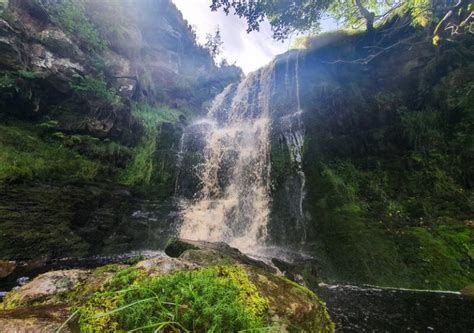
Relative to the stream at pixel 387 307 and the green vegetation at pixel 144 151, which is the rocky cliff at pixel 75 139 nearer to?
the green vegetation at pixel 144 151

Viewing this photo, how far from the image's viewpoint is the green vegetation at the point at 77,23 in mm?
15406

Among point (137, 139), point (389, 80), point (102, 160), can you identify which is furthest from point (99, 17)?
point (389, 80)

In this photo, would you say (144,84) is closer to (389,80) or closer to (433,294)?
(389,80)

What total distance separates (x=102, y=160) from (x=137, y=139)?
9.39ft

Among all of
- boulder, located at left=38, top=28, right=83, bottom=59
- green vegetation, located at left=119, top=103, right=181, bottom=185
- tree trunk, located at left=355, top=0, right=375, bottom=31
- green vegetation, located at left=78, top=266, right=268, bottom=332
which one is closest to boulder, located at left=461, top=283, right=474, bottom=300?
green vegetation, located at left=78, top=266, right=268, bottom=332

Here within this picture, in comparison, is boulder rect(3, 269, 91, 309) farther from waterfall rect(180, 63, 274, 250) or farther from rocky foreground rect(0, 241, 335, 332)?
waterfall rect(180, 63, 274, 250)

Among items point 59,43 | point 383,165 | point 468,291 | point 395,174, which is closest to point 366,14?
point 383,165

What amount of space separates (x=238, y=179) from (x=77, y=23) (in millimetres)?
14351

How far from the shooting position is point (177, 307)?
4.83 ft

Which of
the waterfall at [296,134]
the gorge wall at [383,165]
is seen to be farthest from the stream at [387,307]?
the waterfall at [296,134]

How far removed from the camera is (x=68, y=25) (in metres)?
15.6

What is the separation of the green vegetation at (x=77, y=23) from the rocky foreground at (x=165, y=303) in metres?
18.0

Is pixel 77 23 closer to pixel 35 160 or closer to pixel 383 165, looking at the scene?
pixel 35 160

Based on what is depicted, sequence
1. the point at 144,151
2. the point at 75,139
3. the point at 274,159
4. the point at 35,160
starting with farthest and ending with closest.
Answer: the point at 144,151 → the point at 274,159 → the point at 75,139 → the point at 35,160
